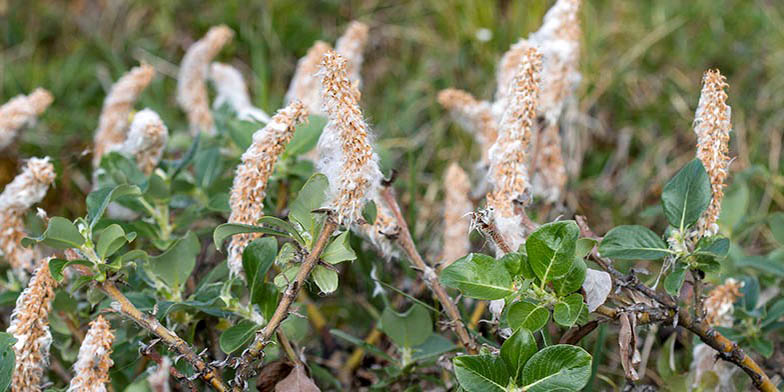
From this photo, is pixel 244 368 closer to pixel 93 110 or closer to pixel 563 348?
pixel 563 348

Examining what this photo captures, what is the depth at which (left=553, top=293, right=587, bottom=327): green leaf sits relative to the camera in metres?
0.98

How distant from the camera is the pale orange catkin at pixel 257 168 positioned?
1073 millimetres

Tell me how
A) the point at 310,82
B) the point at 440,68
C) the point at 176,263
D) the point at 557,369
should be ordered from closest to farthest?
1. the point at 557,369
2. the point at 176,263
3. the point at 310,82
4. the point at 440,68

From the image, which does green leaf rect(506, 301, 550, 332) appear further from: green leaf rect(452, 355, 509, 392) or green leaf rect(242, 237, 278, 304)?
green leaf rect(242, 237, 278, 304)

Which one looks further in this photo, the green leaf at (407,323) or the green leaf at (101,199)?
the green leaf at (407,323)


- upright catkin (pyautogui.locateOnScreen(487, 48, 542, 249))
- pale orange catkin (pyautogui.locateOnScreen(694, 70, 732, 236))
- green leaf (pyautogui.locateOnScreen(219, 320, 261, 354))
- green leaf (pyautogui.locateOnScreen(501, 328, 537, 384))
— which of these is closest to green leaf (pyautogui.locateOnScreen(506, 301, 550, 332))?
green leaf (pyautogui.locateOnScreen(501, 328, 537, 384))

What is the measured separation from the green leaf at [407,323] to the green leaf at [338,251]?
280mm

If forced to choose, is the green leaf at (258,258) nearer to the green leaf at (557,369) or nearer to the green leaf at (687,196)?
the green leaf at (557,369)

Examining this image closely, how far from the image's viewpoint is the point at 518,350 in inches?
39.4

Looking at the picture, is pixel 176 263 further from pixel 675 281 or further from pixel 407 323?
pixel 675 281

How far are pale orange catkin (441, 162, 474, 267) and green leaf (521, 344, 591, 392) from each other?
475mm

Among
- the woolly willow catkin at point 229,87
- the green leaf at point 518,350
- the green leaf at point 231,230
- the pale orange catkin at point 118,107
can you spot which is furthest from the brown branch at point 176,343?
the woolly willow catkin at point 229,87

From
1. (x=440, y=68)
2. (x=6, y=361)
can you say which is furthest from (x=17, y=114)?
(x=440, y=68)

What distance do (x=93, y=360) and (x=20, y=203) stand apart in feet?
1.32
